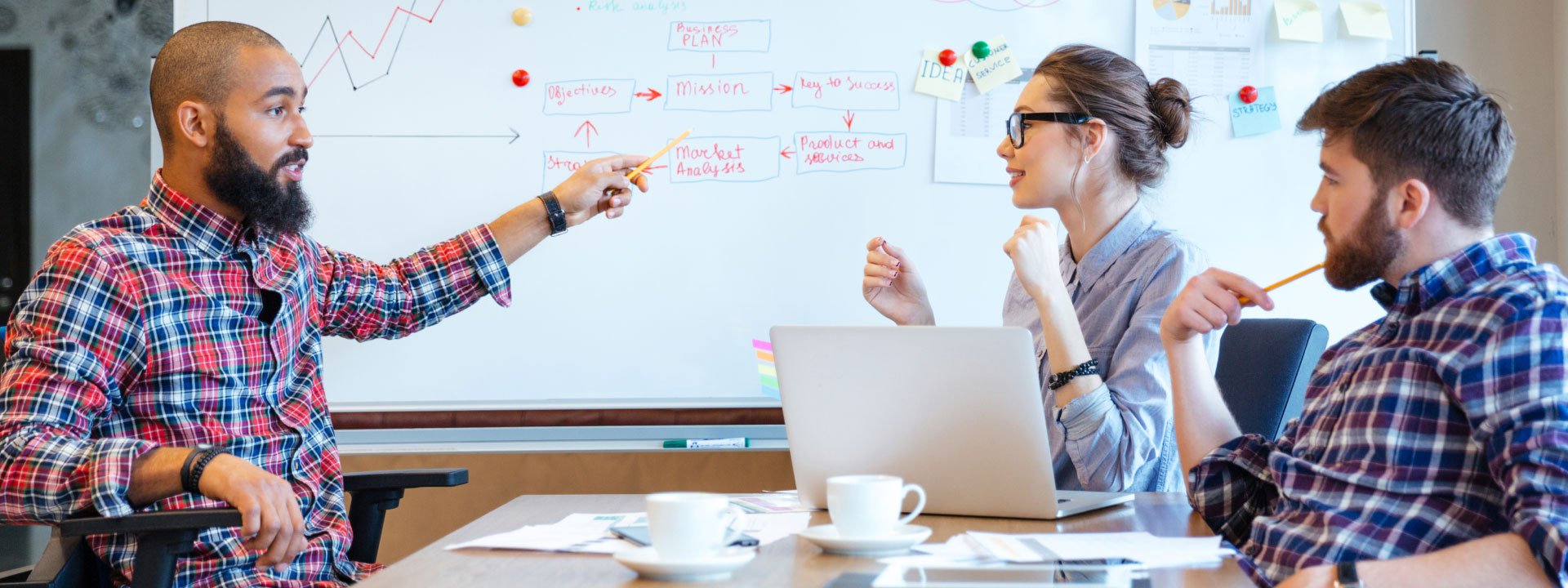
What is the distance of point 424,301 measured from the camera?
1.98 metres

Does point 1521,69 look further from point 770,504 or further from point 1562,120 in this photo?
point 770,504

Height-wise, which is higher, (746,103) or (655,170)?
(746,103)

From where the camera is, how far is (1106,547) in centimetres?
113

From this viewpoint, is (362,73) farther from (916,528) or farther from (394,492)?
(916,528)

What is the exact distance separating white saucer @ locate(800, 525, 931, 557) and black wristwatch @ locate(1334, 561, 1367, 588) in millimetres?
349

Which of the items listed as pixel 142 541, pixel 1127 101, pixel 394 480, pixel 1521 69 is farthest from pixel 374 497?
pixel 1521 69

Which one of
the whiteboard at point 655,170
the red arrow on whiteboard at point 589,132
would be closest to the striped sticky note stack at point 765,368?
the whiteboard at point 655,170

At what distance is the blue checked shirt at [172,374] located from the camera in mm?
1418

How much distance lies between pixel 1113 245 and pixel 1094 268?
44mm

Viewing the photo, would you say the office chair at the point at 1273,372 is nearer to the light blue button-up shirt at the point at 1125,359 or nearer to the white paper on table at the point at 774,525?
the light blue button-up shirt at the point at 1125,359

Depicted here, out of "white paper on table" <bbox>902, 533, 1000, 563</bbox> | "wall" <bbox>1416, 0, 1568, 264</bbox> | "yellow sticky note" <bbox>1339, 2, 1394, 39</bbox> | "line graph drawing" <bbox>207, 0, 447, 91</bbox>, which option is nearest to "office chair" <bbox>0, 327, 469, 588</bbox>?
"white paper on table" <bbox>902, 533, 1000, 563</bbox>

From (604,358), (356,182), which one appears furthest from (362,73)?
(604,358)

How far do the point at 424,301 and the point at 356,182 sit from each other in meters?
0.71

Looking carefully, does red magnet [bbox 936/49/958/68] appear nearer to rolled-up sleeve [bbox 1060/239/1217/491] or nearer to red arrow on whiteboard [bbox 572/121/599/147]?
red arrow on whiteboard [bbox 572/121/599/147]
